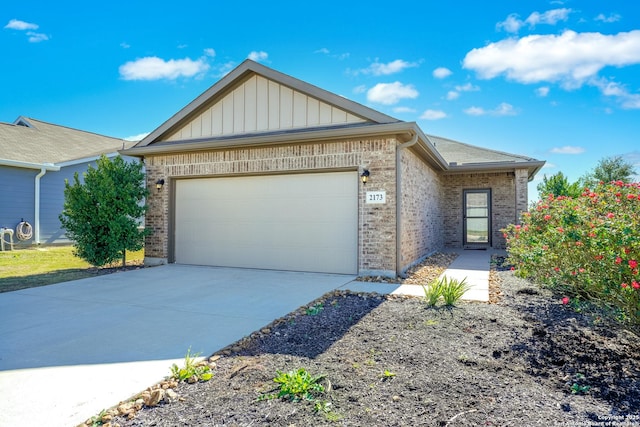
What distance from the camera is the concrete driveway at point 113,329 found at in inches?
110

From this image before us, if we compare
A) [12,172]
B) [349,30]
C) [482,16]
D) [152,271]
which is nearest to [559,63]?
[482,16]

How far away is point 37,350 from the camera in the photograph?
12.2ft

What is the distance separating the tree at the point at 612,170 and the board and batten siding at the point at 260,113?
18.3 metres

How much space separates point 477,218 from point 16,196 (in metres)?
17.1

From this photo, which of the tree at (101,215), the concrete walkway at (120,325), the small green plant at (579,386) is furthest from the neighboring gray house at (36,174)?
the small green plant at (579,386)

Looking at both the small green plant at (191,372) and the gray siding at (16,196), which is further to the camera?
the gray siding at (16,196)

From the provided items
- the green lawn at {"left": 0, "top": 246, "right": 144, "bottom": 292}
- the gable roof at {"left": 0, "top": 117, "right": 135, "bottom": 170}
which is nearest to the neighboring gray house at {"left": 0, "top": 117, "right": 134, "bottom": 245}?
the gable roof at {"left": 0, "top": 117, "right": 135, "bottom": 170}

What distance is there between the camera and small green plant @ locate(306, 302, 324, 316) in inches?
196

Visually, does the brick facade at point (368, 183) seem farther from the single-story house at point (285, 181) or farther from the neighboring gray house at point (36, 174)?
the neighboring gray house at point (36, 174)

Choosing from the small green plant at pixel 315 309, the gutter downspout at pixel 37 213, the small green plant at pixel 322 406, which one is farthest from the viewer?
the gutter downspout at pixel 37 213

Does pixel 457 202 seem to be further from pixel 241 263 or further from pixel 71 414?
pixel 71 414

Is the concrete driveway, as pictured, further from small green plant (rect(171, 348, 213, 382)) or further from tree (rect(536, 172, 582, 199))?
tree (rect(536, 172, 582, 199))

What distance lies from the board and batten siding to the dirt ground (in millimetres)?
4943

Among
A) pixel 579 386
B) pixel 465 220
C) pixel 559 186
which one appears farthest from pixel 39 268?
pixel 559 186
